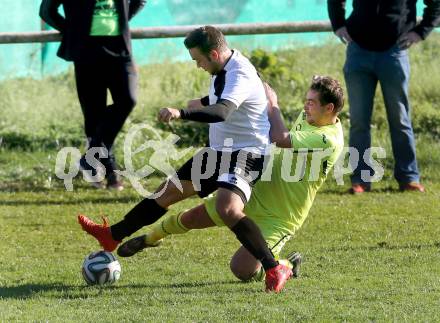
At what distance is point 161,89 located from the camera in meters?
13.7

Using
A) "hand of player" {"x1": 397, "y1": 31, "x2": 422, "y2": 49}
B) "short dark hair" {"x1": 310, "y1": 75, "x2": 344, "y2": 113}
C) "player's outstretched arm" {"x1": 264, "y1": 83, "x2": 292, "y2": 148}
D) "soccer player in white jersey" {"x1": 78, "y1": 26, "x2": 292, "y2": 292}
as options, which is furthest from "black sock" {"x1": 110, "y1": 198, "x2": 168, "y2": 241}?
"hand of player" {"x1": 397, "y1": 31, "x2": 422, "y2": 49}

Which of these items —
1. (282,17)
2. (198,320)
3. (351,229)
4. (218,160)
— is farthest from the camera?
(282,17)

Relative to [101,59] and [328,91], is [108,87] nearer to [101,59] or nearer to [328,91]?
[101,59]

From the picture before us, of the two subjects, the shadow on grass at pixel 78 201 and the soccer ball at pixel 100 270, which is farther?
the shadow on grass at pixel 78 201

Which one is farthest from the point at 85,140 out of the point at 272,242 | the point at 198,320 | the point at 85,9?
the point at 198,320

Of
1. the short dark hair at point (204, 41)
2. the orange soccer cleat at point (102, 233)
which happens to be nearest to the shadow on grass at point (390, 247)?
the orange soccer cleat at point (102, 233)

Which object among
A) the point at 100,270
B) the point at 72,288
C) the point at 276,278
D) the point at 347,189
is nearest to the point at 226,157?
the point at 276,278

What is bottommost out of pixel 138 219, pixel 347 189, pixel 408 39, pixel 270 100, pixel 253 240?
pixel 347 189

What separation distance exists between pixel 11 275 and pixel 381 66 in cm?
446

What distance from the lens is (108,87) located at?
11.2 m

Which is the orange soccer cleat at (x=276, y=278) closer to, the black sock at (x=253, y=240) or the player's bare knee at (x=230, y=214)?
the black sock at (x=253, y=240)

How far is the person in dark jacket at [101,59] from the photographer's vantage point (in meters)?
11.0

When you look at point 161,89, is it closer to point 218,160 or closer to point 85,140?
point 85,140

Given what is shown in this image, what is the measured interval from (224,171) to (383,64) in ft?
12.1
